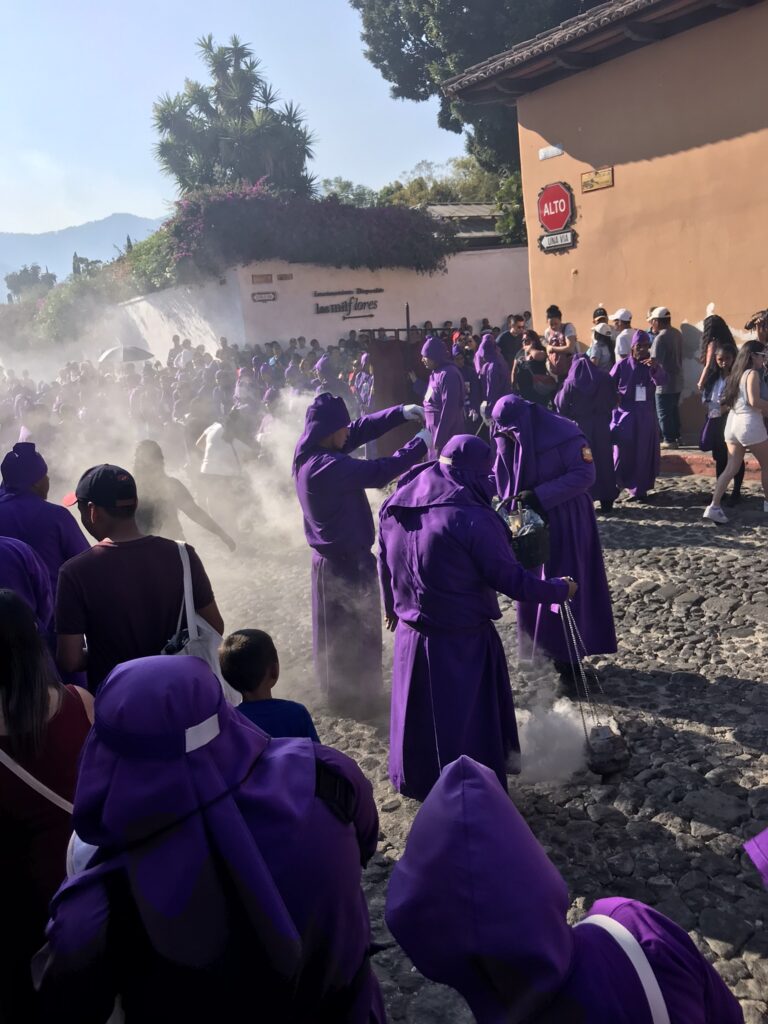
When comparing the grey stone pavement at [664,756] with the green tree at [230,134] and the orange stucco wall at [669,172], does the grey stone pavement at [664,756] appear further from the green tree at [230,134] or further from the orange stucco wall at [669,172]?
the green tree at [230,134]

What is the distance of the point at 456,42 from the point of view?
26734 millimetres

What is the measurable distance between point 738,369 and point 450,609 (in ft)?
17.1

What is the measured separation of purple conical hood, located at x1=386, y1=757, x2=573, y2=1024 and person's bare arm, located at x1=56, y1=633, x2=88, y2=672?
222cm

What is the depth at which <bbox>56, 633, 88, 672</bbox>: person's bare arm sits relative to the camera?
10.6ft

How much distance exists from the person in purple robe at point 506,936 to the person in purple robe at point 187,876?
9.4 inches

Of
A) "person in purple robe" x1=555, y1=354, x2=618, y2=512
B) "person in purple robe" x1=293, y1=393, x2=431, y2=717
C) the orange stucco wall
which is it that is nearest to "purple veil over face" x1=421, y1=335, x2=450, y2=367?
"person in purple robe" x1=555, y1=354, x2=618, y2=512

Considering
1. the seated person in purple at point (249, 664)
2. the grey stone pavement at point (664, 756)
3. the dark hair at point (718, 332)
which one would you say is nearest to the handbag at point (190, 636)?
the seated person in purple at point (249, 664)

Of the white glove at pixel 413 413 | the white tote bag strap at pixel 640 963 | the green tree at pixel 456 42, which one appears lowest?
the white tote bag strap at pixel 640 963

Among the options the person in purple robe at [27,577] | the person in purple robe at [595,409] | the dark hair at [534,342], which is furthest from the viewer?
the dark hair at [534,342]

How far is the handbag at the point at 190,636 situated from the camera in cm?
325

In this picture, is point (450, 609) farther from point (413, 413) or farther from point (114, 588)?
point (413, 413)

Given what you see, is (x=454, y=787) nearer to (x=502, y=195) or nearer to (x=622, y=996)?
(x=622, y=996)

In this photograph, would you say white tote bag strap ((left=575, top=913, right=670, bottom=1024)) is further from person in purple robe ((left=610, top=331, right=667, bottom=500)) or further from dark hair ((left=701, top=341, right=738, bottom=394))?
person in purple robe ((left=610, top=331, right=667, bottom=500))

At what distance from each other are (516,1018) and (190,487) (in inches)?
414
